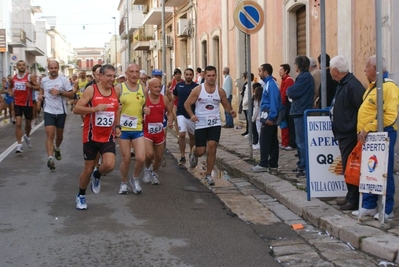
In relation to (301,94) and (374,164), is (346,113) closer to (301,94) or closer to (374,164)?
(374,164)

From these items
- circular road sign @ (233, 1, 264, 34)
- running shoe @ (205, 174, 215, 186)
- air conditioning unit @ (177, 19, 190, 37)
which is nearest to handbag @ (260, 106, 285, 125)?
running shoe @ (205, 174, 215, 186)

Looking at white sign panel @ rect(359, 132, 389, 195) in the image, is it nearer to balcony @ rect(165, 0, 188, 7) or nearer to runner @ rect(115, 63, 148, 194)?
runner @ rect(115, 63, 148, 194)

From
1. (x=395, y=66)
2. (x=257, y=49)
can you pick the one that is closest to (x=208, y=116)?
(x=395, y=66)

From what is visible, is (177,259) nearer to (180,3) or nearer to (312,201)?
(312,201)

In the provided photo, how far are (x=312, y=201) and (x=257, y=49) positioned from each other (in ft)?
37.6

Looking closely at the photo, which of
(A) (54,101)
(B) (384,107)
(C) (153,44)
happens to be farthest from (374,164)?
(C) (153,44)

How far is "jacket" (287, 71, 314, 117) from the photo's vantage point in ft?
31.6

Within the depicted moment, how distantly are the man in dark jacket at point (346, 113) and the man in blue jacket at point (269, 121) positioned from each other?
111 inches

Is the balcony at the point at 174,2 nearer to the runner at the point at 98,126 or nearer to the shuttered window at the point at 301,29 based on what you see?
the shuttered window at the point at 301,29

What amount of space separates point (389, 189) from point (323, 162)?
50.7 inches

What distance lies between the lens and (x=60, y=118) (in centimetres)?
1131

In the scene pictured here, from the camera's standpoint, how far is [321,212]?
721cm

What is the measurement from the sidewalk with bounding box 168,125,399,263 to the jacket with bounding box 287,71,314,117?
1070 millimetres

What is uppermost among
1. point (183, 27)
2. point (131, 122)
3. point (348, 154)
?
point (183, 27)
